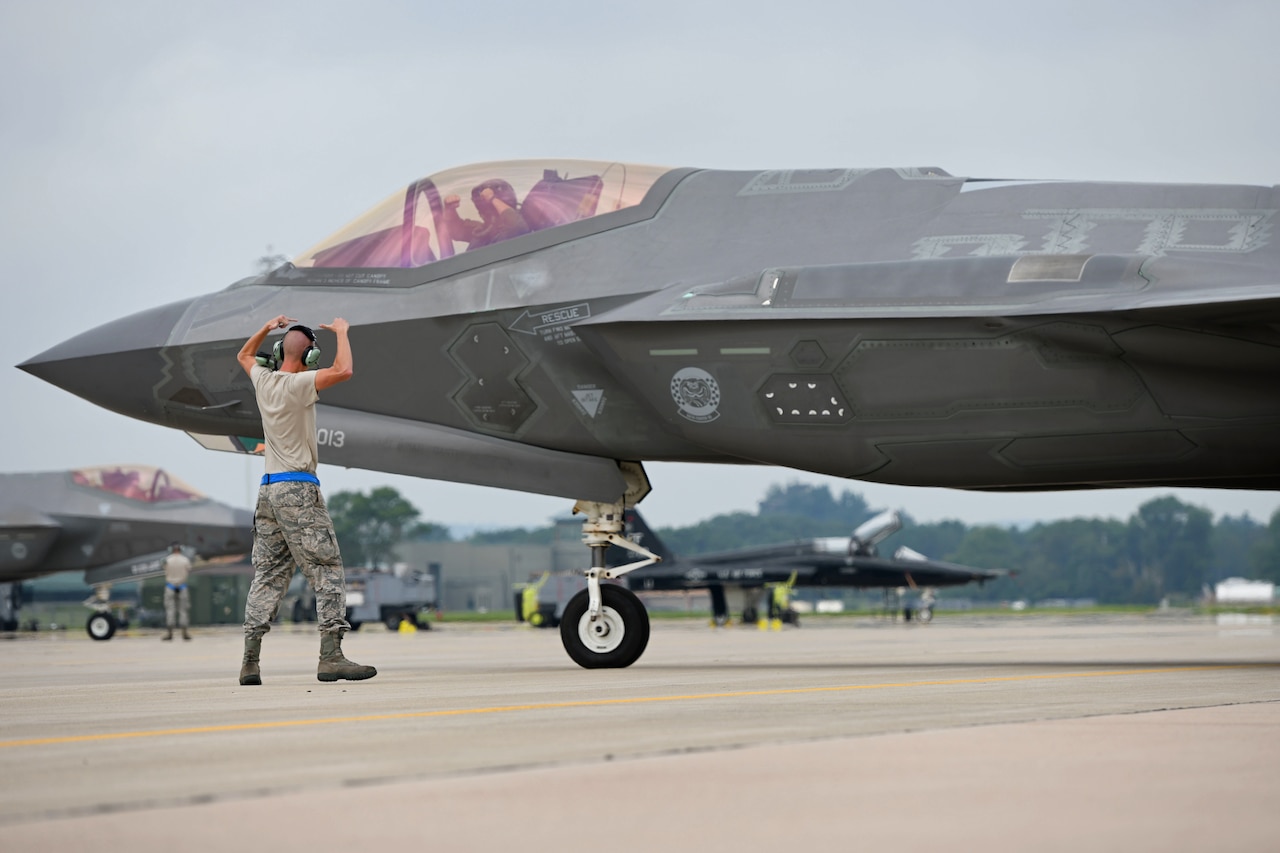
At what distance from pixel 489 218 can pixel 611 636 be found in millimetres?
3158

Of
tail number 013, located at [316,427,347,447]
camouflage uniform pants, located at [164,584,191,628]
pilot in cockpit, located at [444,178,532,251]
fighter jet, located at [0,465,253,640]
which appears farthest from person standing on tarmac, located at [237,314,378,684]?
fighter jet, located at [0,465,253,640]

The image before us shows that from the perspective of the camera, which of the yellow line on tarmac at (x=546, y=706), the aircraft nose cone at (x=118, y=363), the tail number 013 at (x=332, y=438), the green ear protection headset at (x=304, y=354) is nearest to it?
the yellow line on tarmac at (x=546, y=706)

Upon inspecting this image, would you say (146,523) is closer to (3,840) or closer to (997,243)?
(997,243)

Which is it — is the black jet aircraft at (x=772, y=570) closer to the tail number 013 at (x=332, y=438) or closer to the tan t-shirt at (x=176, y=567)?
the tan t-shirt at (x=176, y=567)

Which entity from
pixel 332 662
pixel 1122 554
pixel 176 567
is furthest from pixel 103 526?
pixel 1122 554

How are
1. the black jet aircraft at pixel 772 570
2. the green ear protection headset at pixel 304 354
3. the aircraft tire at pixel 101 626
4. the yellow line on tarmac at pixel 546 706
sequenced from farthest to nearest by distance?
the black jet aircraft at pixel 772 570 → the aircraft tire at pixel 101 626 → the green ear protection headset at pixel 304 354 → the yellow line on tarmac at pixel 546 706

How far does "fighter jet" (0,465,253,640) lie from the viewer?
32219mm

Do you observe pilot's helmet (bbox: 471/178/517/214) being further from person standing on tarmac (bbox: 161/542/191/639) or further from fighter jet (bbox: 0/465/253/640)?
fighter jet (bbox: 0/465/253/640)

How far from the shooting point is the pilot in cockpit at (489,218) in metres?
10.4

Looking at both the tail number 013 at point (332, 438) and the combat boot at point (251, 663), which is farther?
the tail number 013 at point (332, 438)

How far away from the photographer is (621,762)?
3.98 m

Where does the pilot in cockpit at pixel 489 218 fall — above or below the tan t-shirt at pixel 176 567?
above

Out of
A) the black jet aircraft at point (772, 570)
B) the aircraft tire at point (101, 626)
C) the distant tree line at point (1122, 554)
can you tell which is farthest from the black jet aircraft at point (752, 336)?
the distant tree line at point (1122, 554)

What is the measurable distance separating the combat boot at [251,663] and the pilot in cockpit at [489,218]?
3542 millimetres
